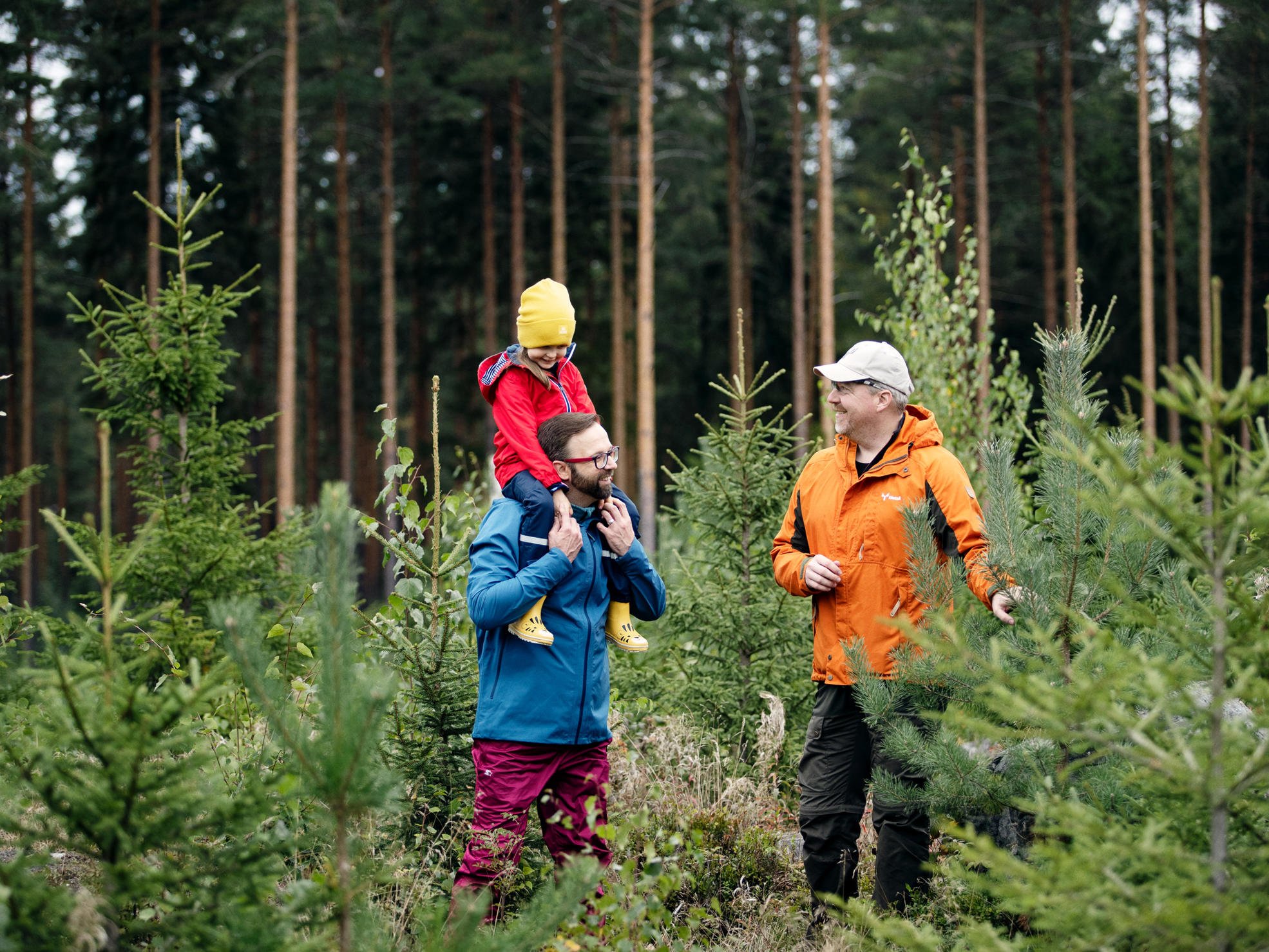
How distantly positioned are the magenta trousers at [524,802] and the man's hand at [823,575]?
3.42 ft

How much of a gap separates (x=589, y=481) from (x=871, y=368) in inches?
47.4

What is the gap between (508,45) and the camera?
2241 centimetres

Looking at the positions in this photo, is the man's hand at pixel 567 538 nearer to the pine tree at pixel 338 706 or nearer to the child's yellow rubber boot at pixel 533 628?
the child's yellow rubber boot at pixel 533 628

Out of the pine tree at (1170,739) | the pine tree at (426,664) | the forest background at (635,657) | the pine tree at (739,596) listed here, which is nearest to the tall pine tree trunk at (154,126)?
the forest background at (635,657)

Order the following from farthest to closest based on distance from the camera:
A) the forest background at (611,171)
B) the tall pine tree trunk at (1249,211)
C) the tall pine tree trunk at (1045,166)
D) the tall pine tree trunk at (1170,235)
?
the tall pine tree trunk at (1170,235)
the tall pine tree trunk at (1249,211)
the tall pine tree trunk at (1045,166)
the forest background at (611,171)

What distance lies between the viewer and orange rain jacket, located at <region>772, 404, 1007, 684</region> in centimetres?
380

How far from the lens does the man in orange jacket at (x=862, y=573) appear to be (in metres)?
3.82

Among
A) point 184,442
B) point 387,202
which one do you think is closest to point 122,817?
point 184,442

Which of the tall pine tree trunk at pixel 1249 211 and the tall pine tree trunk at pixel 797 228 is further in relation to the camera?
the tall pine tree trunk at pixel 1249 211

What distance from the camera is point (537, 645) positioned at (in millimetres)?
3512

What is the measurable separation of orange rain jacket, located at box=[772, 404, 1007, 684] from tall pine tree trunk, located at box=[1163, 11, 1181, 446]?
930 inches

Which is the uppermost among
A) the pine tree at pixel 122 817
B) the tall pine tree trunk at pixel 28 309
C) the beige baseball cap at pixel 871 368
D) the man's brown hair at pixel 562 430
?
the tall pine tree trunk at pixel 28 309

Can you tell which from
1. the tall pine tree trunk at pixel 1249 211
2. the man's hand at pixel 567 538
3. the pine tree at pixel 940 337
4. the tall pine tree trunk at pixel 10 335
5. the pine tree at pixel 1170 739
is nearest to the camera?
the pine tree at pixel 1170 739

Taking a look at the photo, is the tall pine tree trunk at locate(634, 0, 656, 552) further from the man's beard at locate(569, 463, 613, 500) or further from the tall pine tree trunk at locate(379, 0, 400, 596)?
the man's beard at locate(569, 463, 613, 500)
